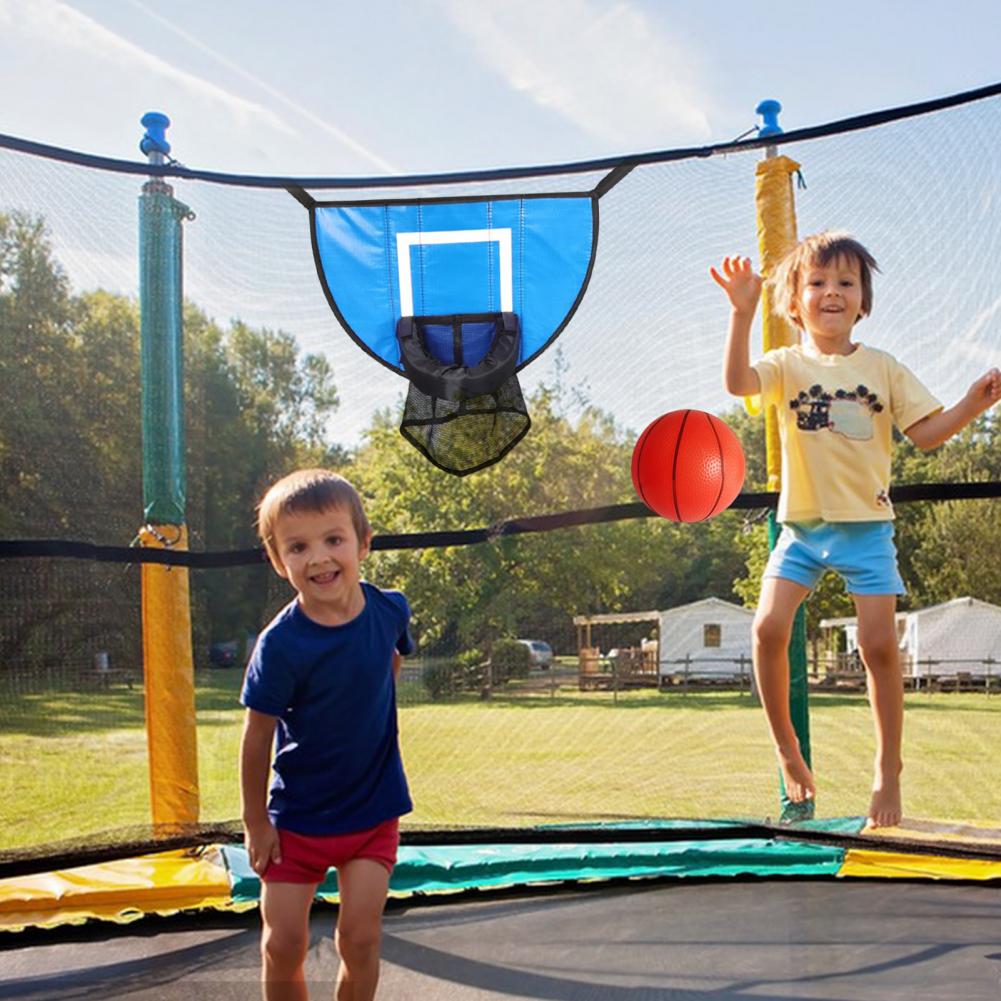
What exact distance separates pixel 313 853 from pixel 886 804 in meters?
1.56

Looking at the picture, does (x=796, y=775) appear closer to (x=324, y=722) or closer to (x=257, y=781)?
(x=324, y=722)

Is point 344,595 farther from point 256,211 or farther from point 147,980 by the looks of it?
point 256,211

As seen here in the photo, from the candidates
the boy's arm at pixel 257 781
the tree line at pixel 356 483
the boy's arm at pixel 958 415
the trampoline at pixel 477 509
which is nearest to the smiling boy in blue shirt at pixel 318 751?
the boy's arm at pixel 257 781

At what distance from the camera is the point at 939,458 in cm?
365

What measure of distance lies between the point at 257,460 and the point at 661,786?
1693 mm

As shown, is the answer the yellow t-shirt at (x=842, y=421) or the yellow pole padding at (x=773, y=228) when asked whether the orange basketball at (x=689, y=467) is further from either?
the yellow pole padding at (x=773, y=228)

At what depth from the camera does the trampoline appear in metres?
3.57

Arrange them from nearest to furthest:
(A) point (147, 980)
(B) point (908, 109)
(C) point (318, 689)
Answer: (C) point (318, 689) → (A) point (147, 980) → (B) point (908, 109)

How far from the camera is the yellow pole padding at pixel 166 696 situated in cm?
375

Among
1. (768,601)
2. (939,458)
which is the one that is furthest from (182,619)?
(939,458)

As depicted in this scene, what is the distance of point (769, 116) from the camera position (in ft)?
12.6

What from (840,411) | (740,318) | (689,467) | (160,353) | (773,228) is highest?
(773,228)

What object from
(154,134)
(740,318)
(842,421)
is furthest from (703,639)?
(154,134)

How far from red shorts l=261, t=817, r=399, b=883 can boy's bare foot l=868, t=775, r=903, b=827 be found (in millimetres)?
1409
